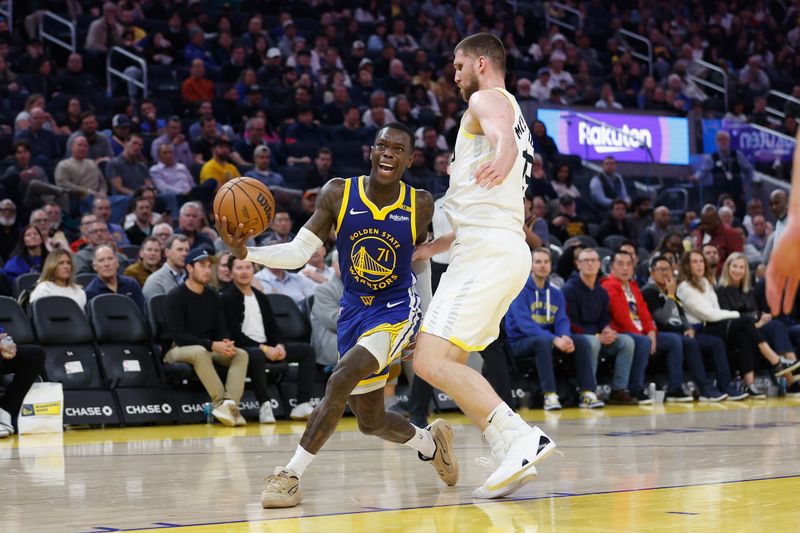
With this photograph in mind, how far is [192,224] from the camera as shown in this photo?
42.6ft

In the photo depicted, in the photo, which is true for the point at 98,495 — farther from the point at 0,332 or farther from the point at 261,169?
the point at 261,169

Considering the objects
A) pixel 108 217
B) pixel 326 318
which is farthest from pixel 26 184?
pixel 326 318

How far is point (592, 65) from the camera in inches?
936

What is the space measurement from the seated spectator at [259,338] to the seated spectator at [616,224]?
6.91 meters

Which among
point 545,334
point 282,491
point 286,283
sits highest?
point 282,491

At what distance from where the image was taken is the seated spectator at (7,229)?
12344 mm

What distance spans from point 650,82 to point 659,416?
1295cm

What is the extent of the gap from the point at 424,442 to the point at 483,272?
116cm

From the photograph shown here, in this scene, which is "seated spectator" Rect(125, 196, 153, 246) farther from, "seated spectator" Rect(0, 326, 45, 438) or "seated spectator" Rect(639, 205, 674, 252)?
"seated spectator" Rect(639, 205, 674, 252)

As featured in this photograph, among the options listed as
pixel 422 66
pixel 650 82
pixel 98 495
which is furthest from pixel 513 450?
pixel 650 82

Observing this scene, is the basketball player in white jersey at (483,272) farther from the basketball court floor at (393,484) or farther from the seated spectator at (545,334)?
the seated spectator at (545,334)

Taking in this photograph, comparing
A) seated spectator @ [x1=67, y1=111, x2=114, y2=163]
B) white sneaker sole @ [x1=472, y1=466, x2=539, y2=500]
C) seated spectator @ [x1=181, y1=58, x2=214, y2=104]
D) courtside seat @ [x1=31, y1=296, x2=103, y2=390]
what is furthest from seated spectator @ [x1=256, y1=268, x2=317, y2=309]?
white sneaker sole @ [x1=472, y1=466, x2=539, y2=500]

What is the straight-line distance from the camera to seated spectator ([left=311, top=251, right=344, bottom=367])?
11.4 metres

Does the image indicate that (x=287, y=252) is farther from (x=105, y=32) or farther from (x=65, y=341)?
(x=105, y=32)
